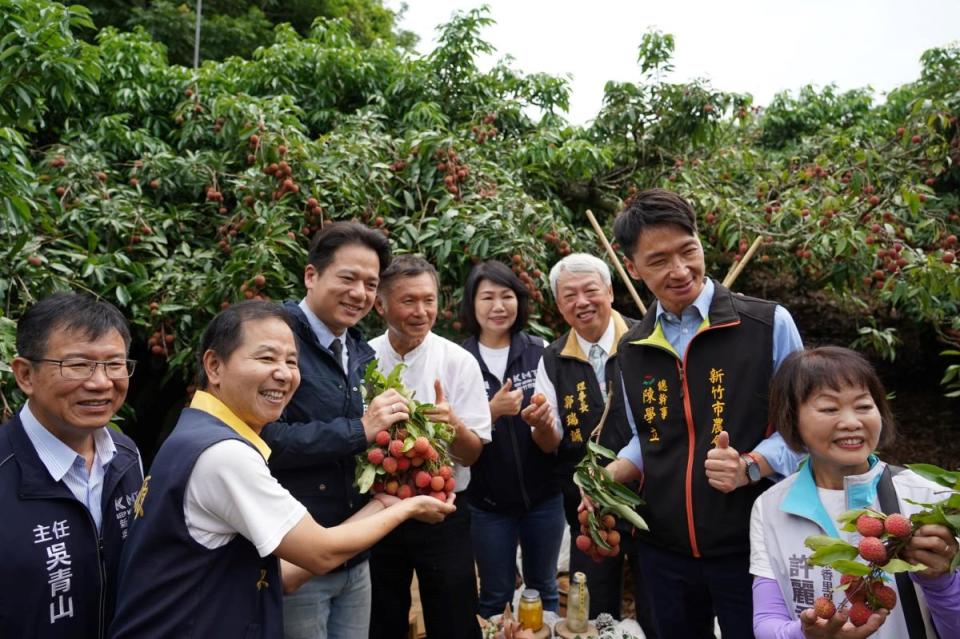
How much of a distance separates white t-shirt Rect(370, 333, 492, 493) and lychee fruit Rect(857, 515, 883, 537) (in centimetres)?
146

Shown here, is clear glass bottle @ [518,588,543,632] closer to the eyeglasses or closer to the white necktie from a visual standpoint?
the white necktie

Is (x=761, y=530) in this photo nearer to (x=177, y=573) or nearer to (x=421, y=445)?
(x=421, y=445)

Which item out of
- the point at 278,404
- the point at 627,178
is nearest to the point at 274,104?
the point at 627,178

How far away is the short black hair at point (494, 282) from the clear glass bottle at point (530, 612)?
124 cm

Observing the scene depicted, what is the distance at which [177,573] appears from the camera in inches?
54.9

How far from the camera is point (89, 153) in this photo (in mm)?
4758

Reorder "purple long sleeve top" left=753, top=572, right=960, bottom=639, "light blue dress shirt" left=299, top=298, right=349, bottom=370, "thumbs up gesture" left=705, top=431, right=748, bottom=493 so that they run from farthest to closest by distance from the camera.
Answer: "light blue dress shirt" left=299, top=298, right=349, bottom=370 → "thumbs up gesture" left=705, top=431, right=748, bottom=493 → "purple long sleeve top" left=753, top=572, right=960, bottom=639

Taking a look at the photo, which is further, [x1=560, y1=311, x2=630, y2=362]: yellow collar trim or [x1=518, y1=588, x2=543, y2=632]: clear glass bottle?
[x1=560, y1=311, x2=630, y2=362]: yellow collar trim

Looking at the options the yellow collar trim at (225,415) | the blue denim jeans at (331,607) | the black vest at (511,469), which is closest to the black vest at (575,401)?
the black vest at (511,469)

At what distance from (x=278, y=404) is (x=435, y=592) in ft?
4.20

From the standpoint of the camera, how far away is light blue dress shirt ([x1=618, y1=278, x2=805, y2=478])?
181cm

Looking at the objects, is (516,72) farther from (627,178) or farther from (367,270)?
(367,270)

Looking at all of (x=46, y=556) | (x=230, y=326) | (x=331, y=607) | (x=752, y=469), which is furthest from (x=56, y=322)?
(x=752, y=469)

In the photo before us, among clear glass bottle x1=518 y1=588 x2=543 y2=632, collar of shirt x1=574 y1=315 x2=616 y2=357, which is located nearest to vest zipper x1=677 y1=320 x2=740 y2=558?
collar of shirt x1=574 y1=315 x2=616 y2=357
